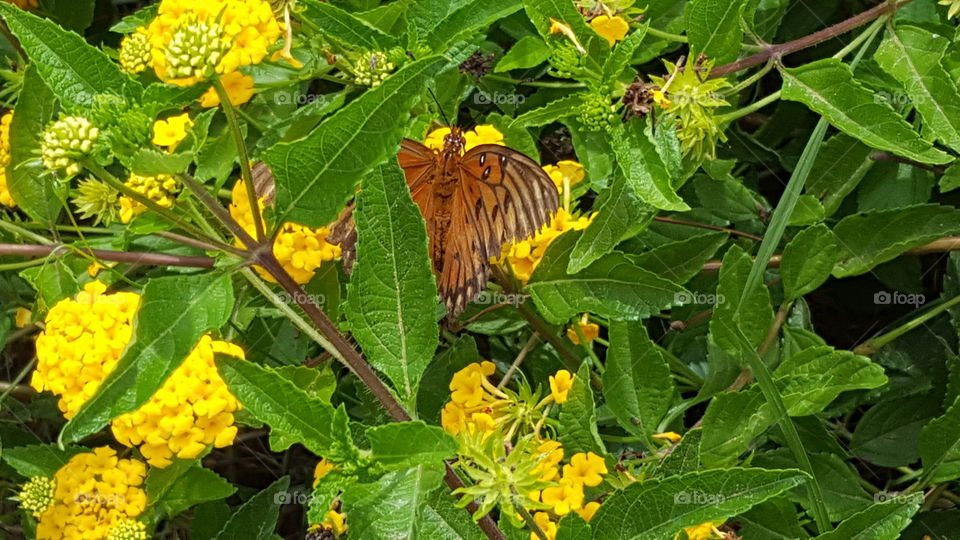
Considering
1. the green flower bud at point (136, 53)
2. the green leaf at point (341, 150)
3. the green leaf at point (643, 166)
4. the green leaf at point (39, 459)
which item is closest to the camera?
the green leaf at point (341, 150)

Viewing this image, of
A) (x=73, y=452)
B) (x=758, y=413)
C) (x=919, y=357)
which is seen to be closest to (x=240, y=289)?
(x=73, y=452)

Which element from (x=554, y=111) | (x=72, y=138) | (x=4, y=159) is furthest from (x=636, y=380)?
(x=4, y=159)

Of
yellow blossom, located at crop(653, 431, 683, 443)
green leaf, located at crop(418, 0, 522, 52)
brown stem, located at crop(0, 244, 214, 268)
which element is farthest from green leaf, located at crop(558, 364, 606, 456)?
brown stem, located at crop(0, 244, 214, 268)

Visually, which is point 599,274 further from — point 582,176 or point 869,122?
point 869,122

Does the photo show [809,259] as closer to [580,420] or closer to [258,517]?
[580,420]

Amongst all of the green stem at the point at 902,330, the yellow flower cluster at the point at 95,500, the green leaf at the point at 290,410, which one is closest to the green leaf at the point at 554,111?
the green leaf at the point at 290,410

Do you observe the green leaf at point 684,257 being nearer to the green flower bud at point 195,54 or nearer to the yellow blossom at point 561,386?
the yellow blossom at point 561,386
